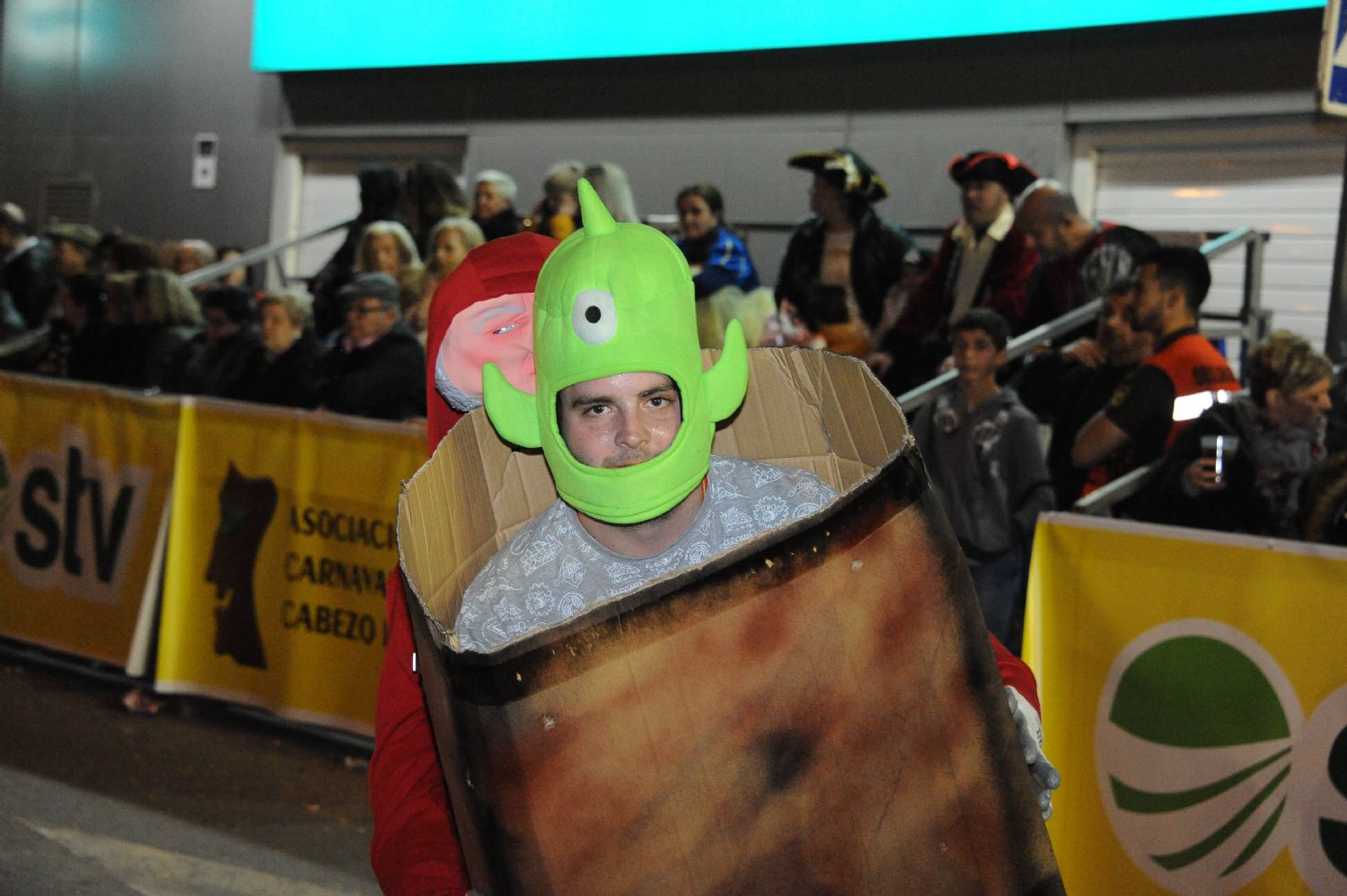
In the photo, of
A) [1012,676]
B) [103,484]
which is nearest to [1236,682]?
[1012,676]

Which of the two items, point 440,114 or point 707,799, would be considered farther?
point 440,114

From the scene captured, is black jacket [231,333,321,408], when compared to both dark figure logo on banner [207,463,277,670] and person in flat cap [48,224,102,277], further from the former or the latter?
person in flat cap [48,224,102,277]

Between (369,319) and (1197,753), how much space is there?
14.9 feet

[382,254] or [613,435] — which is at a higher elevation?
[382,254]

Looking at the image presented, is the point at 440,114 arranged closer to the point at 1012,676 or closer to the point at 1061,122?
the point at 1061,122

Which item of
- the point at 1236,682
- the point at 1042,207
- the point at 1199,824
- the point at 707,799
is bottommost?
the point at 1199,824

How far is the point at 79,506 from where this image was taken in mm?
7387

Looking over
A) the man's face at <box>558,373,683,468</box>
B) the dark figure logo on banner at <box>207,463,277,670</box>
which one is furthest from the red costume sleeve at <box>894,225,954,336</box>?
the man's face at <box>558,373,683,468</box>

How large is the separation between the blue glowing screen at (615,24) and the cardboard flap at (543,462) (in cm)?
743

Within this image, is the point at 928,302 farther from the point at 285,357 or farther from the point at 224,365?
the point at 224,365

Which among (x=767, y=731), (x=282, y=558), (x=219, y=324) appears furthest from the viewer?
(x=219, y=324)

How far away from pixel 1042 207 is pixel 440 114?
7937 mm

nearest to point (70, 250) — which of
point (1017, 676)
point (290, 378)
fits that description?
point (290, 378)

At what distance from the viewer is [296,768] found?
6.39 meters
